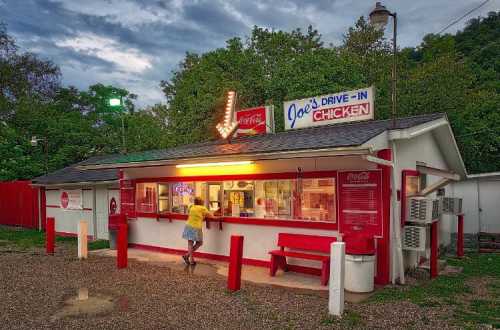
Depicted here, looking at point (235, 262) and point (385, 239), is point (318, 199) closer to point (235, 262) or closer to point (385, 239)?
point (385, 239)

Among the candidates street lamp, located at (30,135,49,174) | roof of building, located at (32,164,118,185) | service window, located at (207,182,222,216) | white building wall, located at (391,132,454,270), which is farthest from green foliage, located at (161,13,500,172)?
service window, located at (207,182,222,216)

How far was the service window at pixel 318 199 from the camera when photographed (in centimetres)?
930

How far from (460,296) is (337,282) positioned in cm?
284

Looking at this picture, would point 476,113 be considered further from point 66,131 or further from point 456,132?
point 66,131

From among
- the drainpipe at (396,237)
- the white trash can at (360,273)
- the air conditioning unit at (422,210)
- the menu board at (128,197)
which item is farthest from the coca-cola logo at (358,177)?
the menu board at (128,197)

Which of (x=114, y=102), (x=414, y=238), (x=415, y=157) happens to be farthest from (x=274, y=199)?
(x=114, y=102)

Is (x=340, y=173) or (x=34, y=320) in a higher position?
(x=340, y=173)

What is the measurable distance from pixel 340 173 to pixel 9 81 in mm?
29930

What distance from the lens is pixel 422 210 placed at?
889cm

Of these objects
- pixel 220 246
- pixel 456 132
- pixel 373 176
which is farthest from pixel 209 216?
pixel 456 132

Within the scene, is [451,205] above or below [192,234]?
above

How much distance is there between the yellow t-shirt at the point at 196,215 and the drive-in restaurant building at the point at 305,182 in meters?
0.77

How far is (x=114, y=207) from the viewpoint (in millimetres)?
16078

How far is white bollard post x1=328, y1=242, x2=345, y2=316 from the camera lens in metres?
6.49
